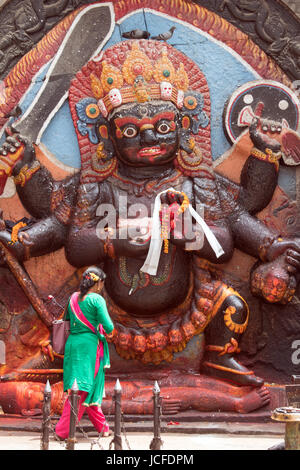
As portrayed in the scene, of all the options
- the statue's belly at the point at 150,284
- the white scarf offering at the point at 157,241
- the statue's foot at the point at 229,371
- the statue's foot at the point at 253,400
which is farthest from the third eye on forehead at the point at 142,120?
the statue's foot at the point at 253,400

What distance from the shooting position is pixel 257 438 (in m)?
7.45

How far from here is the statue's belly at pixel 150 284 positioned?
8.38 m

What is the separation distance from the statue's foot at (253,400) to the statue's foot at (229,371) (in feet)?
0.25

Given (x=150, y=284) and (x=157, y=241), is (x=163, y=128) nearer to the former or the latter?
(x=157, y=241)

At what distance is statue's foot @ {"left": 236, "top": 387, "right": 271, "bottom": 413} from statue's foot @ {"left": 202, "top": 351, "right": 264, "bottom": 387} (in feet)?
0.25

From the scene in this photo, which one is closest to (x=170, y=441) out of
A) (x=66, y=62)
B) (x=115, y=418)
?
(x=115, y=418)

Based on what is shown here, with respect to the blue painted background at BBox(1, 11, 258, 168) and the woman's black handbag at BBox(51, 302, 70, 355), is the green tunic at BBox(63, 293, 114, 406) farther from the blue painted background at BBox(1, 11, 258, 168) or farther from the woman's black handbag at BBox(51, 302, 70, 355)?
the blue painted background at BBox(1, 11, 258, 168)

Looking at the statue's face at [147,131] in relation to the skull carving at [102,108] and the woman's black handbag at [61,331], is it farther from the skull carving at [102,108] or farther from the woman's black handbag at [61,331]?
the woman's black handbag at [61,331]

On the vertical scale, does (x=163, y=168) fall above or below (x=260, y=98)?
below

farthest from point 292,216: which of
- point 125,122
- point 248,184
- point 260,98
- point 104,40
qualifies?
point 104,40

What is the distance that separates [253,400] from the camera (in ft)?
26.6

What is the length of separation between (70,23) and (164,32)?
993 mm

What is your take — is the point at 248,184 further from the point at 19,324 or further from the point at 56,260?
the point at 19,324

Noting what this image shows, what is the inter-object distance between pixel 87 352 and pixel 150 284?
5.38ft
